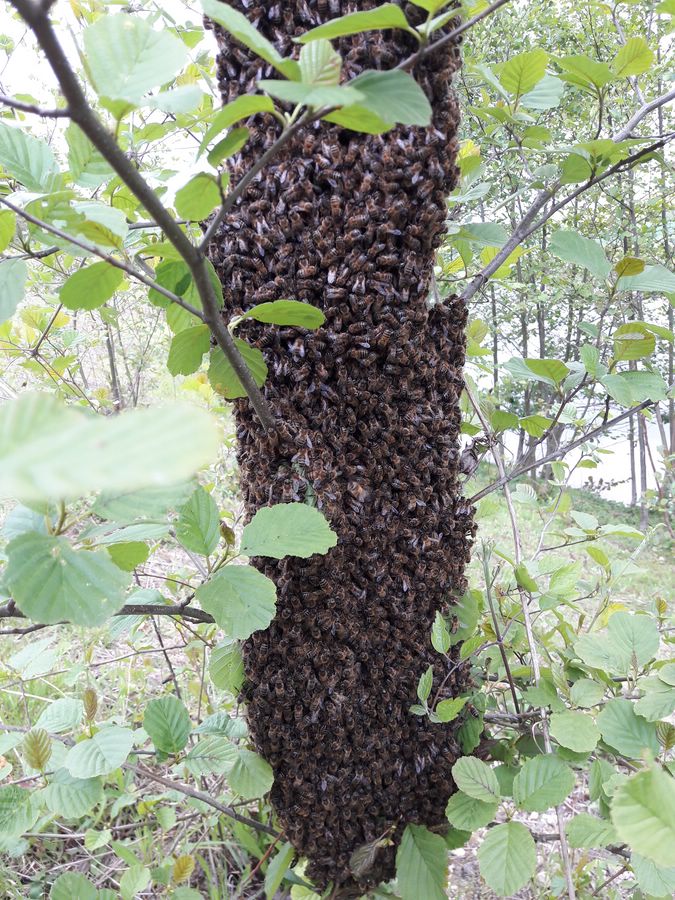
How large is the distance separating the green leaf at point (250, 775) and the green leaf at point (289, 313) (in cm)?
54

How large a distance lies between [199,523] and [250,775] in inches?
13.7

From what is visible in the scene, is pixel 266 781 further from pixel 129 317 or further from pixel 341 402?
pixel 129 317

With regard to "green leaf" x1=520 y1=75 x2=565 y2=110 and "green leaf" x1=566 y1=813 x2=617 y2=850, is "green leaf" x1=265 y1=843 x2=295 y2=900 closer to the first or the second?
"green leaf" x1=566 y1=813 x2=617 y2=850

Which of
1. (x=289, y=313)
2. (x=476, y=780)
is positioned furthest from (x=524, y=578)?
(x=289, y=313)

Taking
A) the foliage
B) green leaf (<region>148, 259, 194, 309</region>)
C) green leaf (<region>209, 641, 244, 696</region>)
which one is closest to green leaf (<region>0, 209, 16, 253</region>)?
the foliage

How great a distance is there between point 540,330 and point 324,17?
18.6ft

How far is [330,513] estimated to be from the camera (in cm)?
63

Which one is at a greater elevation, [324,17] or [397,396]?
[324,17]

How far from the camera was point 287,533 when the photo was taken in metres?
0.53

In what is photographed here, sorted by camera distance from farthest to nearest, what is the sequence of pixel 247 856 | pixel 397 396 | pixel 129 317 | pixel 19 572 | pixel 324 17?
pixel 129 317 < pixel 247 856 < pixel 397 396 < pixel 324 17 < pixel 19 572

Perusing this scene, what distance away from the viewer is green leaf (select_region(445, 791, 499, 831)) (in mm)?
659

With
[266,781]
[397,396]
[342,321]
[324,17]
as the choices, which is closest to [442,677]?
[266,781]

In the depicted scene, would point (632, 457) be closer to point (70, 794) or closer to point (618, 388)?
point (618, 388)

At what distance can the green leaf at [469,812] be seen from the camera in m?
0.66
